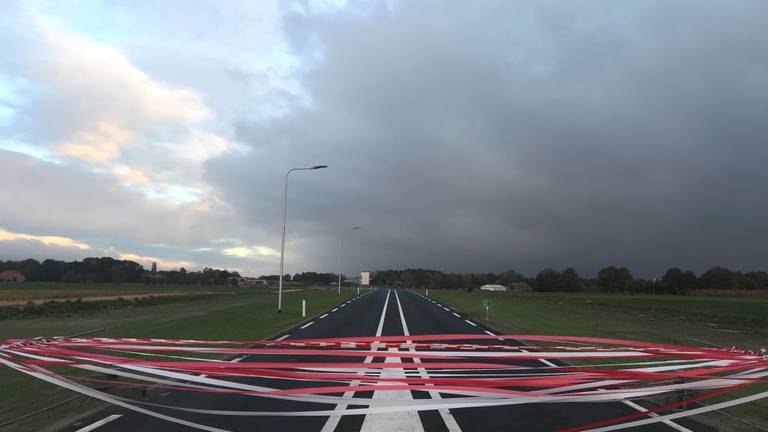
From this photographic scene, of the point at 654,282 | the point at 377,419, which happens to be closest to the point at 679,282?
the point at 654,282

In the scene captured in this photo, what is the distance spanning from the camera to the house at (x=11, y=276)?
174750 millimetres

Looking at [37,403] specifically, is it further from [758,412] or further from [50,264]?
[50,264]

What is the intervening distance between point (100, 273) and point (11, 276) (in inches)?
1156

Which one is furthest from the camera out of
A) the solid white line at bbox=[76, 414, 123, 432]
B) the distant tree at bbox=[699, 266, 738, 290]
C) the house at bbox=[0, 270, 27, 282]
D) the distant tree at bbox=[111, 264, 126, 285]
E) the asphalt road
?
the house at bbox=[0, 270, 27, 282]

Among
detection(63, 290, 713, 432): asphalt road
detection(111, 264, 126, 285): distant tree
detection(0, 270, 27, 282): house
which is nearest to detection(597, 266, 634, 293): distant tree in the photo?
detection(111, 264, 126, 285): distant tree

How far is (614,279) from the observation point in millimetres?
188250

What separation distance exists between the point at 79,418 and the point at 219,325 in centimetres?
1611

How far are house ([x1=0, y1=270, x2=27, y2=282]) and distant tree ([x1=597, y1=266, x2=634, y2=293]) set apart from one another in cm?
20868

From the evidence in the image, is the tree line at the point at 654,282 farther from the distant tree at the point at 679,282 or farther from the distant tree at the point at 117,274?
the distant tree at the point at 117,274

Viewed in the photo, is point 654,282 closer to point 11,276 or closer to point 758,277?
point 758,277

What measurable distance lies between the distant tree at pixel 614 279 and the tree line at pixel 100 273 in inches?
5522

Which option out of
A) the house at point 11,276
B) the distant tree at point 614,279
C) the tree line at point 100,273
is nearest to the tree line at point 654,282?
the distant tree at point 614,279

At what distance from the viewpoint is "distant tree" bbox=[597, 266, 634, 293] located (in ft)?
604

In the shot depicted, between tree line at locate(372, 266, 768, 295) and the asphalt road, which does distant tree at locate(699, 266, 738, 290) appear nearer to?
tree line at locate(372, 266, 768, 295)
